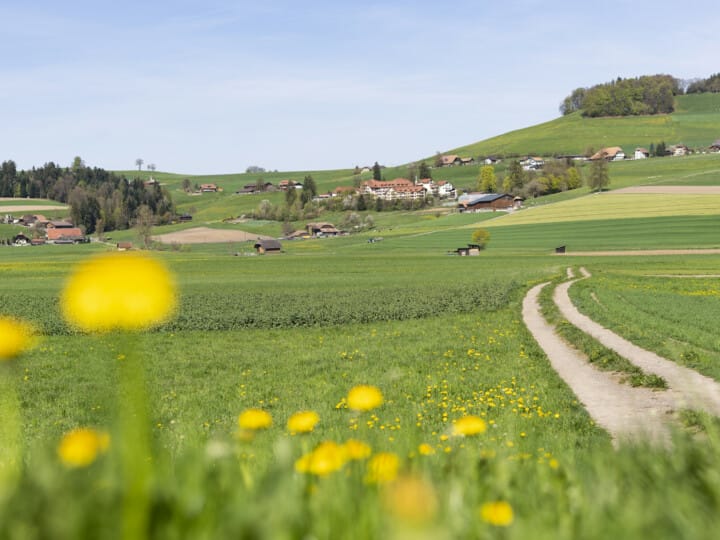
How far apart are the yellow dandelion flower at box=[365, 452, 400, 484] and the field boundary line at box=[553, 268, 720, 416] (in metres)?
6.43

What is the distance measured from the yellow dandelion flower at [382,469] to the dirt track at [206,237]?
544 feet

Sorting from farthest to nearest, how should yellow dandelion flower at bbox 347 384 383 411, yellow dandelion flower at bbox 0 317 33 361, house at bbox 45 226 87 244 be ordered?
house at bbox 45 226 87 244, yellow dandelion flower at bbox 347 384 383 411, yellow dandelion flower at bbox 0 317 33 361

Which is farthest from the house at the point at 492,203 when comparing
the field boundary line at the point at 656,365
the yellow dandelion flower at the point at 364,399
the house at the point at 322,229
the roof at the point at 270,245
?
the yellow dandelion flower at the point at 364,399

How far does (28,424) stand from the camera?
15.4 metres

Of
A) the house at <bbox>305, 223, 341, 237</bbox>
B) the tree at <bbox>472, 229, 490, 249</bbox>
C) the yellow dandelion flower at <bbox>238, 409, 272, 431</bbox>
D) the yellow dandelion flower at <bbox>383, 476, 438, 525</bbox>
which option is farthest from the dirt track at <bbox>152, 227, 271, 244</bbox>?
the yellow dandelion flower at <bbox>383, 476, 438, 525</bbox>

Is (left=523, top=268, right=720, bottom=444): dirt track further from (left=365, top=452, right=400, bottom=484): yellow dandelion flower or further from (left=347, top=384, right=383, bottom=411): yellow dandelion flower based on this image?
(left=365, top=452, right=400, bottom=484): yellow dandelion flower

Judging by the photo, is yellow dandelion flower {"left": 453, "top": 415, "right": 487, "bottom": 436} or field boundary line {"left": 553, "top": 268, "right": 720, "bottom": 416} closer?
yellow dandelion flower {"left": 453, "top": 415, "right": 487, "bottom": 436}

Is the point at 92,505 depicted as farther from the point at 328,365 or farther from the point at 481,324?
the point at 481,324

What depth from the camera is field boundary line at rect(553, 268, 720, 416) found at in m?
13.7

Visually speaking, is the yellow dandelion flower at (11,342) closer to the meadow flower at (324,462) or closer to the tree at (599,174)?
the meadow flower at (324,462)

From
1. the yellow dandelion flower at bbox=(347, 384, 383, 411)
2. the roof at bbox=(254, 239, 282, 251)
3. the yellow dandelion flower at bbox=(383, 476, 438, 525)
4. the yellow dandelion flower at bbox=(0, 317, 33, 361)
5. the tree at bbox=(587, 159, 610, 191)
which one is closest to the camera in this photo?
the yellow dandelion flower at bbox=(383, 476, 438, 525)

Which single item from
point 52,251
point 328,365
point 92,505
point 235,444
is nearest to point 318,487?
point 235,444

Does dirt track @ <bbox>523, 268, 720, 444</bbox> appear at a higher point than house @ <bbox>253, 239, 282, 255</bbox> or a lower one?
higher

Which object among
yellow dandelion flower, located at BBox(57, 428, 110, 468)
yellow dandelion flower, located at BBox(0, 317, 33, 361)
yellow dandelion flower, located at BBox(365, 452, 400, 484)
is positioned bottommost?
yellow dandelion flower, located at BBox(365, 452, 400, 484)
